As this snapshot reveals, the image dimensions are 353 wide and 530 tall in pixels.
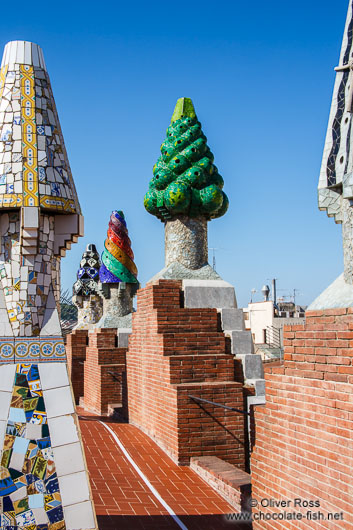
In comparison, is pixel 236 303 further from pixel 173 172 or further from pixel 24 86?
pixel 24 86

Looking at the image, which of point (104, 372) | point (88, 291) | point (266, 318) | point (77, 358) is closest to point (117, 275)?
point (104, 372)

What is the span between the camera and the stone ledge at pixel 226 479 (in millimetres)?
5719

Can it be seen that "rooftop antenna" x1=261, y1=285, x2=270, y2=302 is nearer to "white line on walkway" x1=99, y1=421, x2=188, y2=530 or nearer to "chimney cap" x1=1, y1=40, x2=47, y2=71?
"white line on walkway" x1=99, y1=421, x2=188, y2=530

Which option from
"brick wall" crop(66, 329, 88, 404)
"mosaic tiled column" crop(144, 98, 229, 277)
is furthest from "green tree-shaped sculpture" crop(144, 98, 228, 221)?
"brick wall" crop(66, 329, 88, 404)

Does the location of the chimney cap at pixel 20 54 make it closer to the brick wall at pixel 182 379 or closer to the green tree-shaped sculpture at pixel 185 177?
the brick wall at pixel 182 379

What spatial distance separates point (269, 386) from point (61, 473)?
5.98 feet

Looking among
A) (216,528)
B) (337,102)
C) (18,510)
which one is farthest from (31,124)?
(216,528)

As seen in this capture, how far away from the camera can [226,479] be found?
239 inches

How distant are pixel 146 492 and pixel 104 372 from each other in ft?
21.5

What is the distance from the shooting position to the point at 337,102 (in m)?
4.79

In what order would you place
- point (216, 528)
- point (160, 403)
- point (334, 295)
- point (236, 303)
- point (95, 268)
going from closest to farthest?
point (334, 295)
point (216, 528)
point (160, 403)
point (236, 303)
point (95, 268)

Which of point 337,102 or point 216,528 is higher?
point 337,102

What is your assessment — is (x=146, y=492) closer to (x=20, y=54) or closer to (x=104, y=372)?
(x=20, y=54)

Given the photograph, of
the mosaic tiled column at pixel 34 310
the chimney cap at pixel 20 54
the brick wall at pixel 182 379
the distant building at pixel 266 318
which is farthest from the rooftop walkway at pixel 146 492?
the distant building at pixel 266 318
